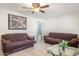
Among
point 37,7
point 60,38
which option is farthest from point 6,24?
point 60,38

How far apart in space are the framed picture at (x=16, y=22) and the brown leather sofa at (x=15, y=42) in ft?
0.39

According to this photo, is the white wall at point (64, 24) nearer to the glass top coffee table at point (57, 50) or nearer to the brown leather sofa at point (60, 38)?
the brown leather sofa at point (60, 38)

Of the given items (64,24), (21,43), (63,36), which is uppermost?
(64,24)

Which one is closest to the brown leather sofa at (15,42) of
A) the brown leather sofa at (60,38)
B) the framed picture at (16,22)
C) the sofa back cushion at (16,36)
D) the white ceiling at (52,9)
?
the sofa back cushion at (16,36)

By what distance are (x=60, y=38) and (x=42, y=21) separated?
0.42 metres

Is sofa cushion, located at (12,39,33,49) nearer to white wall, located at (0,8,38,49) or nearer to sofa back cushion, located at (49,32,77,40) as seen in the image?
white wall, located at (0,8,38,49)

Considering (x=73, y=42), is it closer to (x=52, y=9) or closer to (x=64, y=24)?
(x=64, y=24)

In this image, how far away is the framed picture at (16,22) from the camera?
1.73 meters

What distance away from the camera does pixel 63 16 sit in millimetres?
1766

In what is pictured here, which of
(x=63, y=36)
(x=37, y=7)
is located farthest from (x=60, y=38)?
(x=37, y=7)

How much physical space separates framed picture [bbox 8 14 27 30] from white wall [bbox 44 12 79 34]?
0.38m

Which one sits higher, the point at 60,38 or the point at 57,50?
the point at 60,38

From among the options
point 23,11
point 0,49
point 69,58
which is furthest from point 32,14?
point 69,58

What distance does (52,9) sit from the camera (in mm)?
1750
